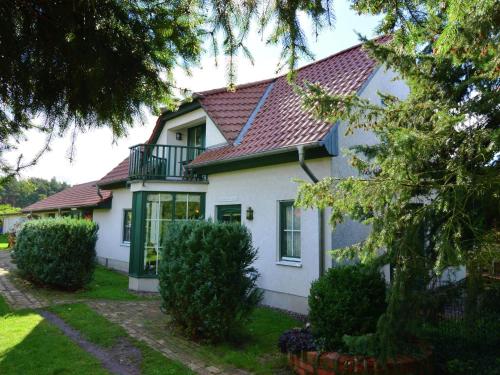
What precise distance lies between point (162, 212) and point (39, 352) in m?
6.69

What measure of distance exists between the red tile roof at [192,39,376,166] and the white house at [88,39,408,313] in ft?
0.14

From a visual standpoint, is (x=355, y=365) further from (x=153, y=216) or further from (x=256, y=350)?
(x=153, y=216)

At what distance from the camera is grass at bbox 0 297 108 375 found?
567 centimetres

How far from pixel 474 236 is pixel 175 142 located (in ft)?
42.9

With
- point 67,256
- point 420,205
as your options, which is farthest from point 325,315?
point 67,256

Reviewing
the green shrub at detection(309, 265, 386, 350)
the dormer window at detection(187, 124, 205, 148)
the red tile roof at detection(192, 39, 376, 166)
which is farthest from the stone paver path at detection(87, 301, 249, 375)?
the dormer window at detection(187, 124, 205, 148)

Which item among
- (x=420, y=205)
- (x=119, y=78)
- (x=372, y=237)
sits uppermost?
(x=119, y=78)

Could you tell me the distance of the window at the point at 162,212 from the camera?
41.6ft

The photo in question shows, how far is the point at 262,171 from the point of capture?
10.5 meters

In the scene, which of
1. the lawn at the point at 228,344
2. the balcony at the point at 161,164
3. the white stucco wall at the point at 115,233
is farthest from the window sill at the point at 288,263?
the white stucco wall at the point at 115,233

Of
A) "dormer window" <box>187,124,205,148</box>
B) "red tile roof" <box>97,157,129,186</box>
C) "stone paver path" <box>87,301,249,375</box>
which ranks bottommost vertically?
"stone paver path" <box>87,301,249,375</box>

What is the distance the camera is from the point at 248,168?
36.1 feet

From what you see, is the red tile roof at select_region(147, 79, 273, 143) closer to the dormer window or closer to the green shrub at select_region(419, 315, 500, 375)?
the dormer window

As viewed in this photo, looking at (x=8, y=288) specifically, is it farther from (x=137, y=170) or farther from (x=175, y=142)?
(x=175, y=142)
